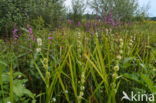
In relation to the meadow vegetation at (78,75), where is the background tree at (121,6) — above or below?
above

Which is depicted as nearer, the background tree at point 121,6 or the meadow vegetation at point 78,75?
the meadow vegetation at point 78,75

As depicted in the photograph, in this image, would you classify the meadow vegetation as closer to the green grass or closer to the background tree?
the green grass

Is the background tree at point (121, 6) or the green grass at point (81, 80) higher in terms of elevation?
the background tree at point (121, 6)

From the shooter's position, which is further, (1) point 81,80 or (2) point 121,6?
(2) point 121,6

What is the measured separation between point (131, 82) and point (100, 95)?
0.82 ft

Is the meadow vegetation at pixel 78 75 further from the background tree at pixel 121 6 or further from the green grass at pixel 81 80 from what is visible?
the background tree at pixel 121 6

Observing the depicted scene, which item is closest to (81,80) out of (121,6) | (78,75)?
(78,75)

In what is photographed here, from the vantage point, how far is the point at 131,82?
1.39 m

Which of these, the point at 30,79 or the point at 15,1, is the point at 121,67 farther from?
the point at 15,1

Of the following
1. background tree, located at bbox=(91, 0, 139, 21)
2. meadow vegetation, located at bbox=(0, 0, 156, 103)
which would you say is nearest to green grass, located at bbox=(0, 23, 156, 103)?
meadow vegetation, located at bbox=(0, 0, 156, 103)

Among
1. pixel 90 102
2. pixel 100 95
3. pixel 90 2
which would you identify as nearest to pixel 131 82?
pixel 100 95

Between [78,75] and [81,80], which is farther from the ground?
[81,80]

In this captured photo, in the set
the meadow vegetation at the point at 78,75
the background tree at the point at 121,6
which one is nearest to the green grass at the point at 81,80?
the meadow vegetation at the point at 78,75

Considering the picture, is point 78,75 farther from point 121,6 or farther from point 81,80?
point 121,6
